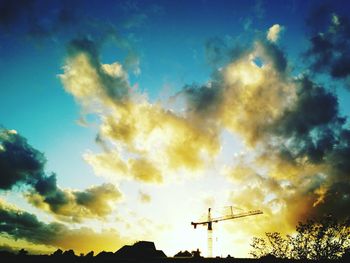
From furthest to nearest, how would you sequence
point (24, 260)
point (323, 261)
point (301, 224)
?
point (301, 224) < point (24, 260) < point (323, 261)

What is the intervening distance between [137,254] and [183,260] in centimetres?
4731

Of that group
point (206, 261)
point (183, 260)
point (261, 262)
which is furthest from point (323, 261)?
point (183, 260)

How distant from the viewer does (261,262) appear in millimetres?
18328

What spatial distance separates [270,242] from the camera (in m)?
50.3

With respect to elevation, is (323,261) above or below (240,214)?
below

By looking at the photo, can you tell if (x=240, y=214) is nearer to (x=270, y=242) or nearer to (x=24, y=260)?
(x=270, y=242)

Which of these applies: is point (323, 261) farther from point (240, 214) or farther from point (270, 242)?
point (240, 214)

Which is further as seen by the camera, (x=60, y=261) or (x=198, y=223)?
(x=198, y=223)

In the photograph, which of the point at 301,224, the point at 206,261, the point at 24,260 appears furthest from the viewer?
the point at 301,224

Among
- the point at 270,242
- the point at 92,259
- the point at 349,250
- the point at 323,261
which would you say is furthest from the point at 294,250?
the point at 92,259

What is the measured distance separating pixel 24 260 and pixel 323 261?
23.9 meters

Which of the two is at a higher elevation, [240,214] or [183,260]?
[240,214]

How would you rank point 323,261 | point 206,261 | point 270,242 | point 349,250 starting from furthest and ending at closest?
1. point 270,242
2. point 349,250
3. point 206,261
4. point 323,261

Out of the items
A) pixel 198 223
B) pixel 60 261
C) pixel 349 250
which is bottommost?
pixel 60 261
